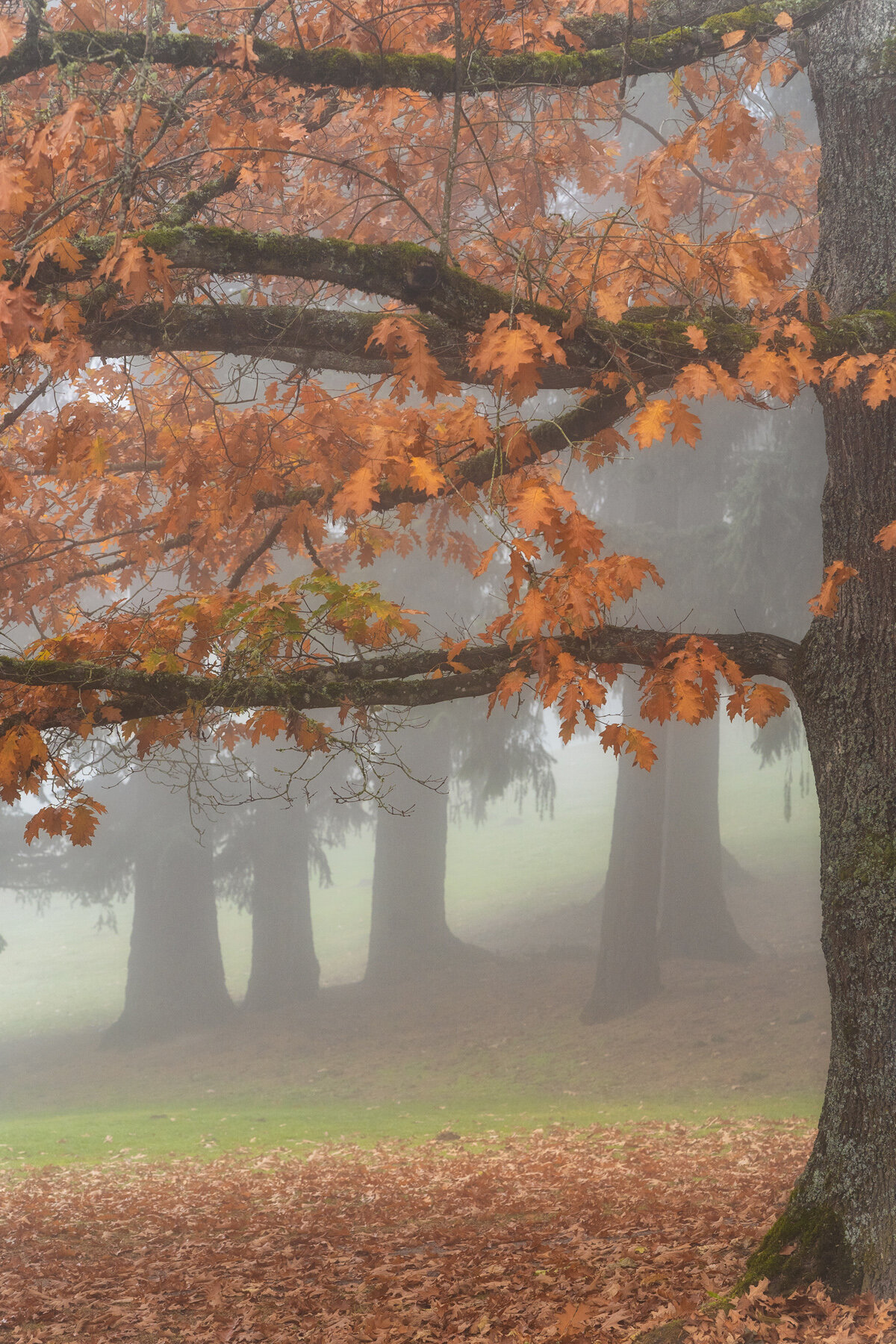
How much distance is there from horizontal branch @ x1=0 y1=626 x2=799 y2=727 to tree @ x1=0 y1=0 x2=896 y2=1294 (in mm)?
16

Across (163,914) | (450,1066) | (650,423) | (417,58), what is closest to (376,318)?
(417,58)

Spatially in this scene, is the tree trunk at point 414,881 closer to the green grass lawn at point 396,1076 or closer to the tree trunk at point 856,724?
the green grass lawn at point 396,1076

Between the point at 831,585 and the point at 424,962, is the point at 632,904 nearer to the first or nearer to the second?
the point at 424,962

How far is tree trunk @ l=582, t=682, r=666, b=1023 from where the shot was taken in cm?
1383

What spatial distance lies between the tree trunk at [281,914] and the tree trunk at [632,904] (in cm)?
546

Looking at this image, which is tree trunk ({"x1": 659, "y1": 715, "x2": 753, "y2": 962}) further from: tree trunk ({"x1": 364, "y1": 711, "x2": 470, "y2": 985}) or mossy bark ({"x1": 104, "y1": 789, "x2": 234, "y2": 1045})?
mossy bark ({"x1": 104, "y1": 789, "x2": 234, "y2": 1045})

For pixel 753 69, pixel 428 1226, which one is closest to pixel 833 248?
pixel 753 69

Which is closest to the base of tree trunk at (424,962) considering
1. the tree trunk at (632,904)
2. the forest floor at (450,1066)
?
the forest floor at (450,1066)

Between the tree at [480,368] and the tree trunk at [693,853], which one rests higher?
the tree at [480,368]

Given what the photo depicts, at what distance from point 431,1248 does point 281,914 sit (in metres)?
12.1

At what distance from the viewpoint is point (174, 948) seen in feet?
58.1

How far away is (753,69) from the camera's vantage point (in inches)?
199

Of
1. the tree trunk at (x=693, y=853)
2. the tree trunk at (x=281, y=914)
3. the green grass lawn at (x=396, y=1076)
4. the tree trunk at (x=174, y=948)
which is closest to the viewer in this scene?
the green grass lawn at (x=396, y=1076)

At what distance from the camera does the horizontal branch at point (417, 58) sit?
15.4 ft
